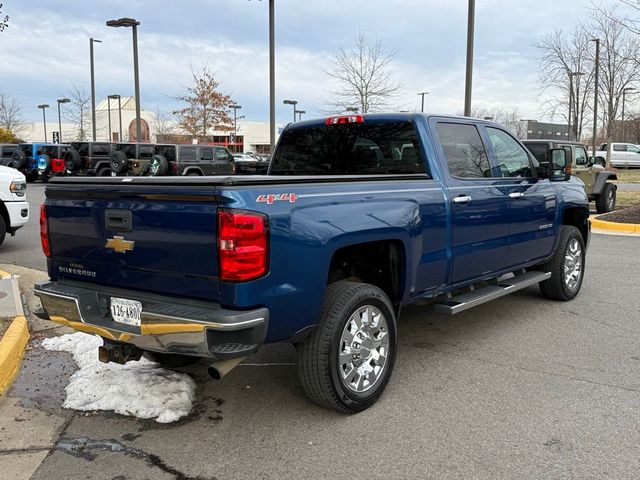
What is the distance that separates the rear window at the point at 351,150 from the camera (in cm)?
479

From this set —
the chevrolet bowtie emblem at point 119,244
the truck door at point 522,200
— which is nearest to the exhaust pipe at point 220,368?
the chevrolet bowtie emblem at point 119,244

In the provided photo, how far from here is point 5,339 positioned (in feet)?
15.8

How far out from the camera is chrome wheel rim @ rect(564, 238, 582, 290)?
651cm

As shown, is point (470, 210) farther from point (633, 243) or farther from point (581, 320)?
point (633, 243)

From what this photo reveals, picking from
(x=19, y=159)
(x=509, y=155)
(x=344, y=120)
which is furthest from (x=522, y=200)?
(x=19, y=159)

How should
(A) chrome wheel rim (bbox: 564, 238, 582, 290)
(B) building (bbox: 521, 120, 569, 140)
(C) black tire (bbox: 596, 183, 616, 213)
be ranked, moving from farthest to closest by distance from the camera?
(B) building (bbox: 521, 120, 569, 140) < (C) black tire (bbox: 596, 183, 616, 213) < (A) chrome wheel rim (bbox: 564, 238, 582, 290)

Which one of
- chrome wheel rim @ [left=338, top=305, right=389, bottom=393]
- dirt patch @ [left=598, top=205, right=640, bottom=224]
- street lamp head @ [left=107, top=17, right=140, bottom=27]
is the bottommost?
chrome wheel rim @ [left=338, top=305, right=389, bottom=393]

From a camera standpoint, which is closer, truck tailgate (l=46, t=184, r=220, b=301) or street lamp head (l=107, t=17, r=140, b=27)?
truck tailgate (l=46, t=184, r=220, b=301)

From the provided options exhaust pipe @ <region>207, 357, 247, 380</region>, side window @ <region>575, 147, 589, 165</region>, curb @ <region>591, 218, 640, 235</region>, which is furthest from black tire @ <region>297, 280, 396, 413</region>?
side window @ <region>575, 147, 589, 165</region>

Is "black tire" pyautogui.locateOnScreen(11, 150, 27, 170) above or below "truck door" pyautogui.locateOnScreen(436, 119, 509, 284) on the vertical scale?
above

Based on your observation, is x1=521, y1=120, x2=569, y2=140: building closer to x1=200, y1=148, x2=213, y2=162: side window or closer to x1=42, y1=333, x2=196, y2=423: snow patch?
x1=200, y1=148, x2=213, y2=162: side window

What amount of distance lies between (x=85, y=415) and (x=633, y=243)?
1011 cm

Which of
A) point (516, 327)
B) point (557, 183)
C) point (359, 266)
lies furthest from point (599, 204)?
point (359, 266)

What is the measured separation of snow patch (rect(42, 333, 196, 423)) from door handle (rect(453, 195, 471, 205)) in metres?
2.43
